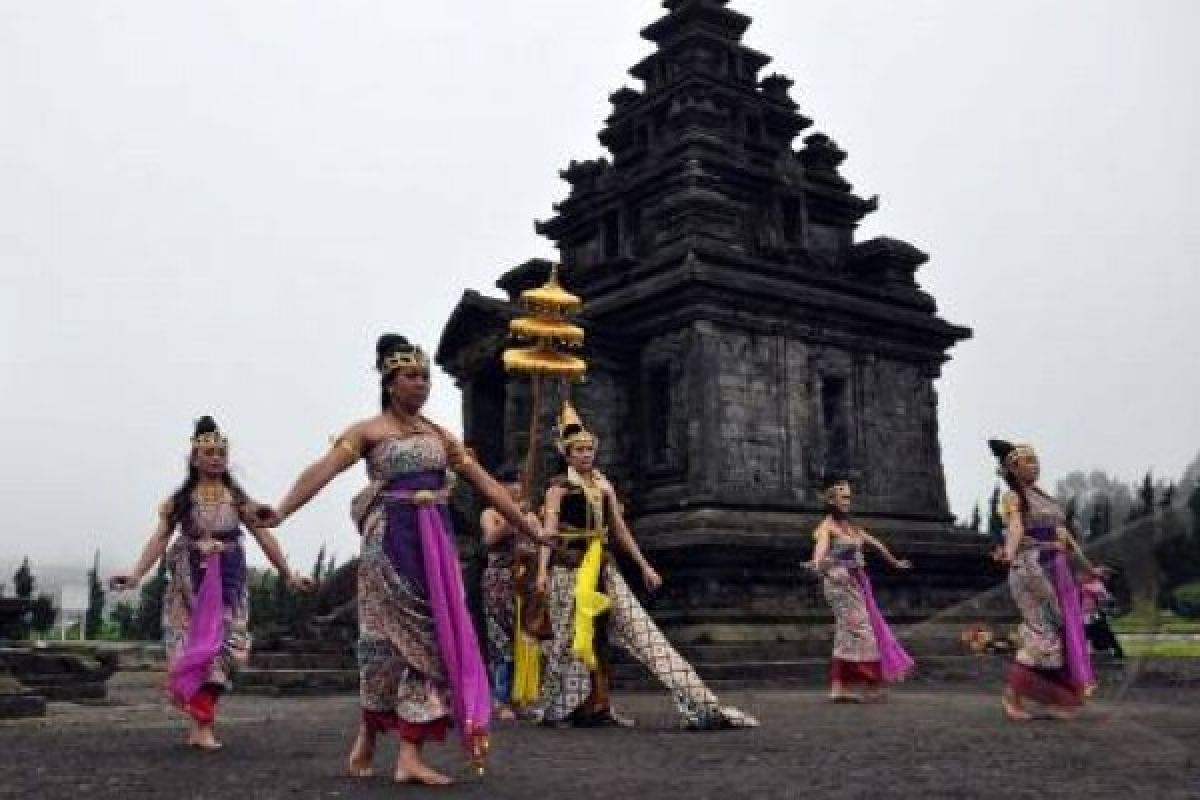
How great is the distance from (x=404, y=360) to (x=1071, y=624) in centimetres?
574

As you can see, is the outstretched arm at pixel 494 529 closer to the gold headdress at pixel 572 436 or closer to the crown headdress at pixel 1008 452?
the gold headdress at pixel 572 436

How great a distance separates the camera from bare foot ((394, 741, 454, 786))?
4.82 m

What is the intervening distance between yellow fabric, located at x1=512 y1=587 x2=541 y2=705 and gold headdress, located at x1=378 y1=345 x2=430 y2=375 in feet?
14.5

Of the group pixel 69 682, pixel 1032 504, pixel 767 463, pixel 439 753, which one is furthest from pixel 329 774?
pixel 767 463

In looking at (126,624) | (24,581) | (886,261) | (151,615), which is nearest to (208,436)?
(886,261)

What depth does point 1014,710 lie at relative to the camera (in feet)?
26.5

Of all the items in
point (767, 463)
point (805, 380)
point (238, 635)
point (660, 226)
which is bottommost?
point (238, 635)

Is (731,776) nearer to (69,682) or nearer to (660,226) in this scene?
(69,682)

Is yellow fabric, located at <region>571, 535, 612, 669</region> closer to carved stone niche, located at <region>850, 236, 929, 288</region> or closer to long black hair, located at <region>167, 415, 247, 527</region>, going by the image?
long black hair, located at <region>167, 415, 247, 527</region>

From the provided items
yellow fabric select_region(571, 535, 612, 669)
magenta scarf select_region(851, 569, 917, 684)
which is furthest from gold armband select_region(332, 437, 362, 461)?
magenta scarf select_region(851, 569, 917, 684)

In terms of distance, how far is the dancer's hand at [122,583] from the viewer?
6.89m

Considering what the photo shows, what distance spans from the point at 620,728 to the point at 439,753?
184 centimetres

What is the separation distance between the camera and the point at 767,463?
18.4 m

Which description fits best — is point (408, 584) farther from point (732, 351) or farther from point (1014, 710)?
point (732, 351)
